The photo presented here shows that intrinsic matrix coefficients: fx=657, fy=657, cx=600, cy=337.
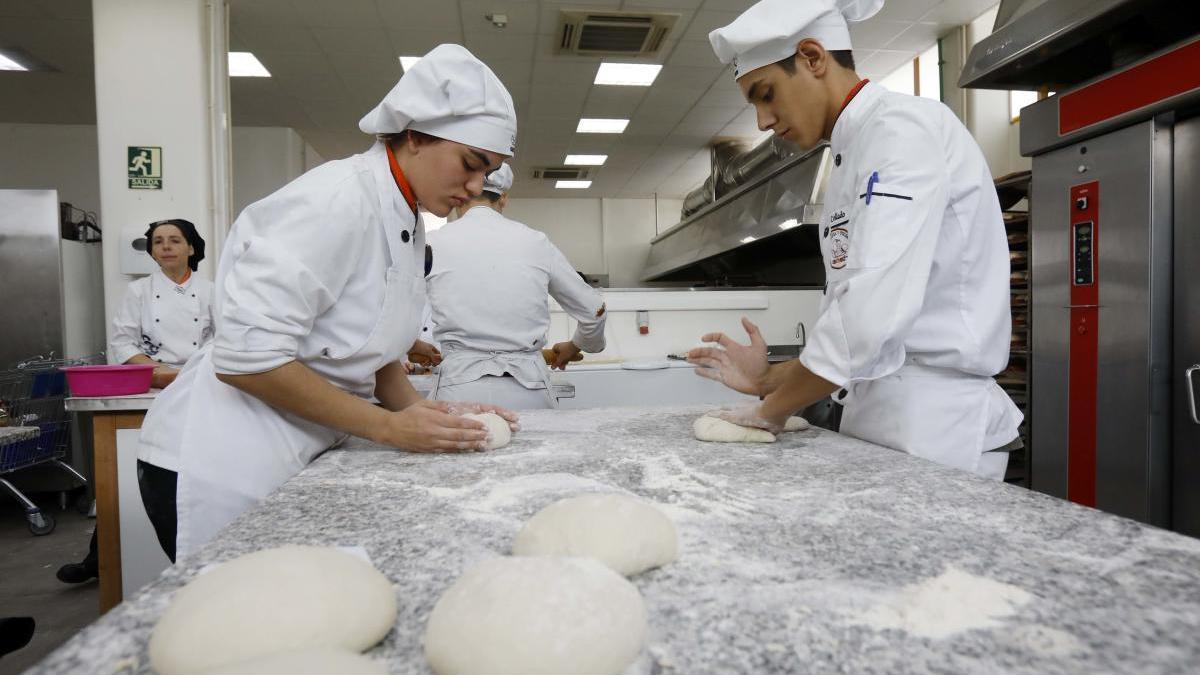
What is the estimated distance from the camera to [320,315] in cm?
113

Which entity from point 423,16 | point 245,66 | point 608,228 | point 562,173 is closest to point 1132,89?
point 423,16

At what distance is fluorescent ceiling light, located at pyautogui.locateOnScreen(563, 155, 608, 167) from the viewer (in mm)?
7370

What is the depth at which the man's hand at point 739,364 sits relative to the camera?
54.1 inches

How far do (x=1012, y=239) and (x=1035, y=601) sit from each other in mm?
2879

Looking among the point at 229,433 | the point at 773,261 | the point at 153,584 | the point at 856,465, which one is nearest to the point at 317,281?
the point at 229,433

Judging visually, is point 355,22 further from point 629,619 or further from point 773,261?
point 629,619

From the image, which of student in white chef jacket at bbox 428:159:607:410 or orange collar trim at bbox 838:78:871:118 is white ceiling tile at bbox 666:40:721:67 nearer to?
student in white chef jacket at bbox 428:159:607:410

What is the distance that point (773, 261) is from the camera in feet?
18.5

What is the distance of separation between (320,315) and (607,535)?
2.35 ft

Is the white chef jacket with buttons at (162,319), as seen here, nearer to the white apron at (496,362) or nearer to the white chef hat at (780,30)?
the white apron at (496,362)

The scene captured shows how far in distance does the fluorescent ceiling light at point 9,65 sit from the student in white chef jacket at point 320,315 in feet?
17.8

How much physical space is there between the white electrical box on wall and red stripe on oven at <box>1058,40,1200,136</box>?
4.48 meters

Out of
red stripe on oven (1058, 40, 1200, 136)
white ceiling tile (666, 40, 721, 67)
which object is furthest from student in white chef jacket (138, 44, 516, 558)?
white ceiling tile (666, 40, 721, 67)

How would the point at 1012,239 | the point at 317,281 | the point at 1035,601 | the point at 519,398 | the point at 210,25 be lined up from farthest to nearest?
the point at 210,25
the point at 1012,239
the point at 519,398
the point at 317,281
the point at 1035,601
